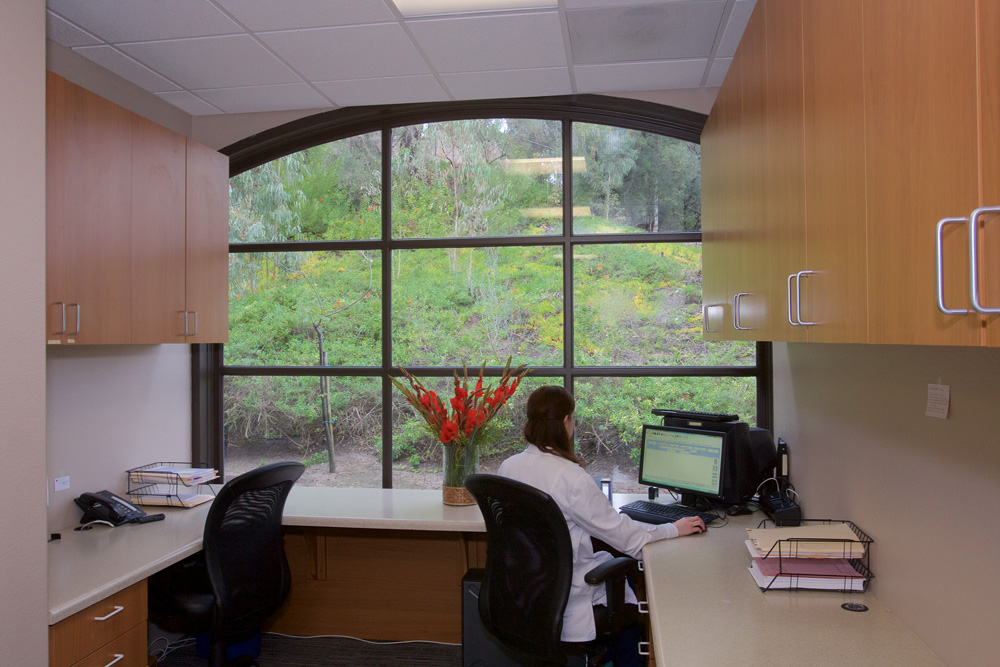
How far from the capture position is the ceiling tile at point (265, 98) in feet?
11.0

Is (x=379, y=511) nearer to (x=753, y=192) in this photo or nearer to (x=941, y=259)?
(x=753, y=192)

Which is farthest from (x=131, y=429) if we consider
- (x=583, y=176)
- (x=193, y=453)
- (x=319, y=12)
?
(x=583, y=176)

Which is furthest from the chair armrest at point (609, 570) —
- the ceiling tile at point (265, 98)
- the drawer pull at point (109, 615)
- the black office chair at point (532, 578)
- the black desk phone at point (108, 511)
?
the ceiling tile at point (265, 98)

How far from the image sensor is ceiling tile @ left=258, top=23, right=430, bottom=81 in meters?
2.74

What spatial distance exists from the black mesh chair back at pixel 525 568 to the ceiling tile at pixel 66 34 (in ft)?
7.64

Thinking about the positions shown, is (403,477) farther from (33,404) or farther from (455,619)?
(33,404)

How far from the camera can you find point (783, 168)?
62.4 inches

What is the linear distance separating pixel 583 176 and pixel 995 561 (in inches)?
101

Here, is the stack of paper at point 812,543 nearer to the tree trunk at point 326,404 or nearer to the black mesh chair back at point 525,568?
A: the black mesh chair back at point 525,568

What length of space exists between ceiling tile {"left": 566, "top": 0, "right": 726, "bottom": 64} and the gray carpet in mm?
2699

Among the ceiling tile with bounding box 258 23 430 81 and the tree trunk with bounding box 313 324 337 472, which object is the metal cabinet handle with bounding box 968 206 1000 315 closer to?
the ceiling tile with bounding box 258 23 430 81

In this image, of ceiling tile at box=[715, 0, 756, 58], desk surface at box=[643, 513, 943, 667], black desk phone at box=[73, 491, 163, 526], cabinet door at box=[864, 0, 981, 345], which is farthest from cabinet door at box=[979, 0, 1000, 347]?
black desk phone at box=[73, 491, 163, 526]

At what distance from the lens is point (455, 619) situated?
3178 millimetres

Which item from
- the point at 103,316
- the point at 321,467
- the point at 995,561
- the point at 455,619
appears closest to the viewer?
the point at 995,561
